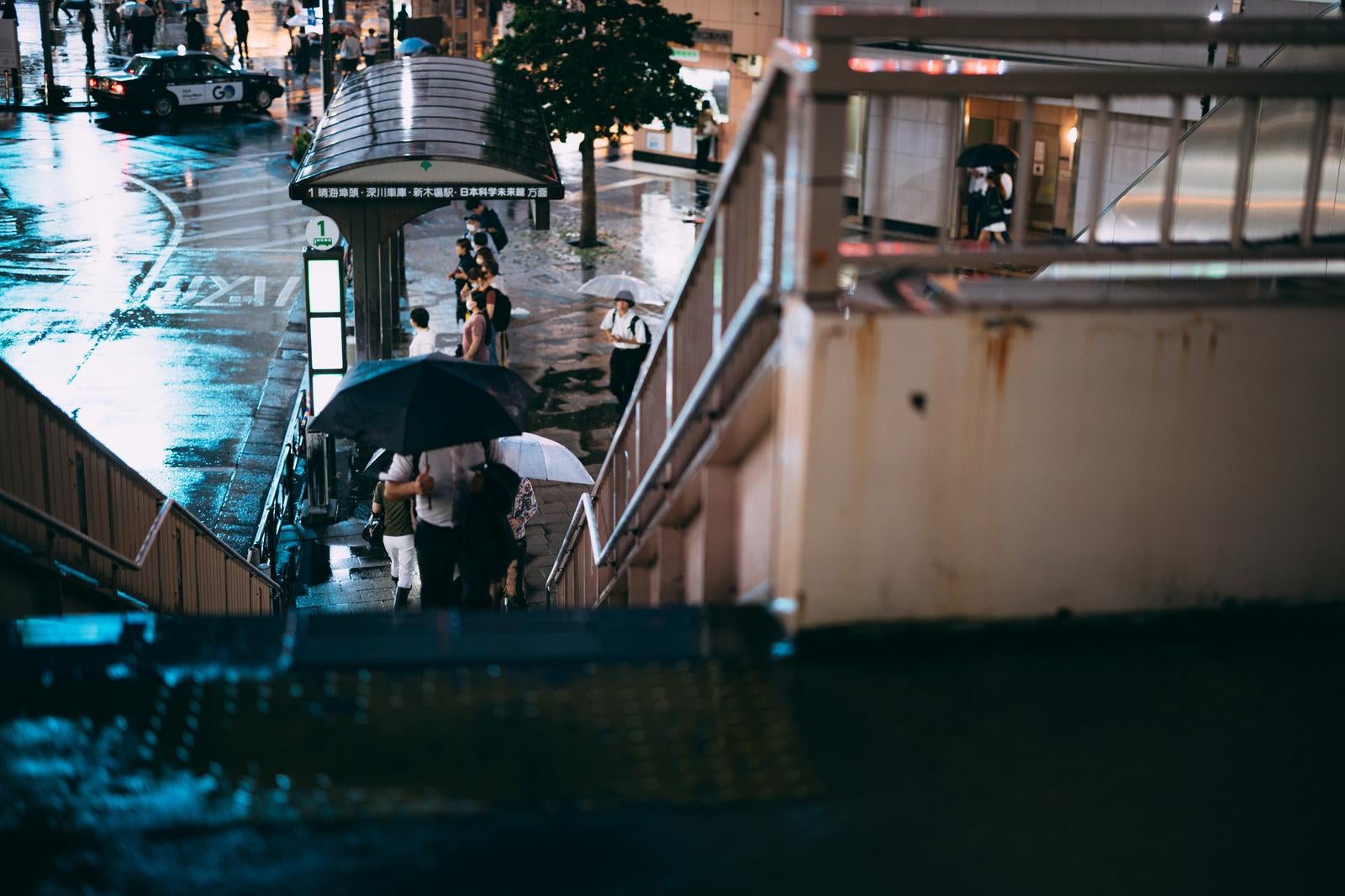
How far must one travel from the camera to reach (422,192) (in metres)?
13.9

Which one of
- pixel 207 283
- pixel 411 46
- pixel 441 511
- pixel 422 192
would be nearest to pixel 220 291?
pixel 207 283

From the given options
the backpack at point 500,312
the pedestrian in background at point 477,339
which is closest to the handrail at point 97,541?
the pedestrian in background at point 477,339

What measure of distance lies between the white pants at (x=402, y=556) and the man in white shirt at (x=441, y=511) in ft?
2.94

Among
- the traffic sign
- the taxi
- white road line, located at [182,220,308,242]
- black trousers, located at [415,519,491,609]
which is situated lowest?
black trousers, located at [415,519,491,609]

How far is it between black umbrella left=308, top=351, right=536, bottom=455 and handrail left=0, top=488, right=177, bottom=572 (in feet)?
3.08

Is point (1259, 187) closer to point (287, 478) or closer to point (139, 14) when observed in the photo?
point (287, 478)

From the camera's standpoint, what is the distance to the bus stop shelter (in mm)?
13734

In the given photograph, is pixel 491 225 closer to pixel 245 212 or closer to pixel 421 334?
pixel 421 334

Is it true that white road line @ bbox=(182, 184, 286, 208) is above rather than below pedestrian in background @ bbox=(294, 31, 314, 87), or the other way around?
below

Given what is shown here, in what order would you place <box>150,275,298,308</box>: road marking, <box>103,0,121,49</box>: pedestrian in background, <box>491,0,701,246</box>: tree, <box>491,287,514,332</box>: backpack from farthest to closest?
<box>103,0,121,49</box>: pedestrian in background < <box>491,0,701,246</box>: tree < <box>150,275,298,308</box>: road marking < <box>491,287,514,332</box>: backpack

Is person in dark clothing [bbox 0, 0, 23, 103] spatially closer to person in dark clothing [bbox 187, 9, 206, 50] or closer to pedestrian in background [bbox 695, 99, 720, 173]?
person in dark clothing [bbox 187, 9, 206, 50]

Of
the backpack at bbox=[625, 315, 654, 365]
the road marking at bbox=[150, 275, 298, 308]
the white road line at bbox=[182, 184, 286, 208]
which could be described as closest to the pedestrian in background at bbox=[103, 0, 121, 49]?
the white road line at bbox=[182, 184, 286, 208]

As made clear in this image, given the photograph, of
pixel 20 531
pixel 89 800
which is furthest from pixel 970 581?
pixel 20 531

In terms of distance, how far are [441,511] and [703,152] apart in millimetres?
22355
